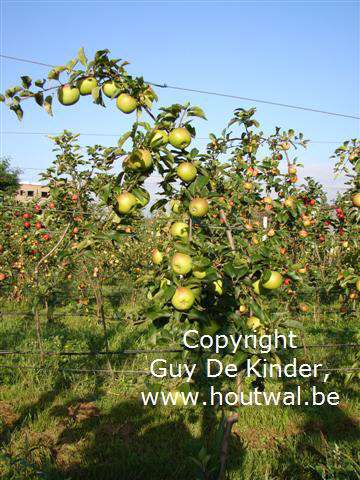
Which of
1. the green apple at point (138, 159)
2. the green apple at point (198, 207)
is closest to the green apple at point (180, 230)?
the green apple at point (198, 207)

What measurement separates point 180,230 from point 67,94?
2.35 feet

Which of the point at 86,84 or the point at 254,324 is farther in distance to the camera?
the point at 254,324

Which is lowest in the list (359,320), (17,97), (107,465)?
(107,465)

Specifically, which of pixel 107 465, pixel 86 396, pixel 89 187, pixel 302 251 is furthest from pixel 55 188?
pixel 302 251

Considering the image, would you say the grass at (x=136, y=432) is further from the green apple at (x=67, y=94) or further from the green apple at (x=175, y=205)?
the green apple at (x=67, y=94)

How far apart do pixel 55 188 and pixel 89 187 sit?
0.43 meters

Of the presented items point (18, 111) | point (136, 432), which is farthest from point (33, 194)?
point (18, 111)

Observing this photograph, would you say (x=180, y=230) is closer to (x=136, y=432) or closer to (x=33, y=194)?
(x=136, y=432)

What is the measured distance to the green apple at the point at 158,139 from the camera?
1679 mm

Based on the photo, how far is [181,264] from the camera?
1598 millimetres

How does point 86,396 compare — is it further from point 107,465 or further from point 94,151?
point 94,151

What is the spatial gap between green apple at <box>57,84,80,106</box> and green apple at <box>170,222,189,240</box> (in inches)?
26.1

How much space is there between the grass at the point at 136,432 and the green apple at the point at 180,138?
0.99 m

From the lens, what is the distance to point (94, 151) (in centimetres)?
494
